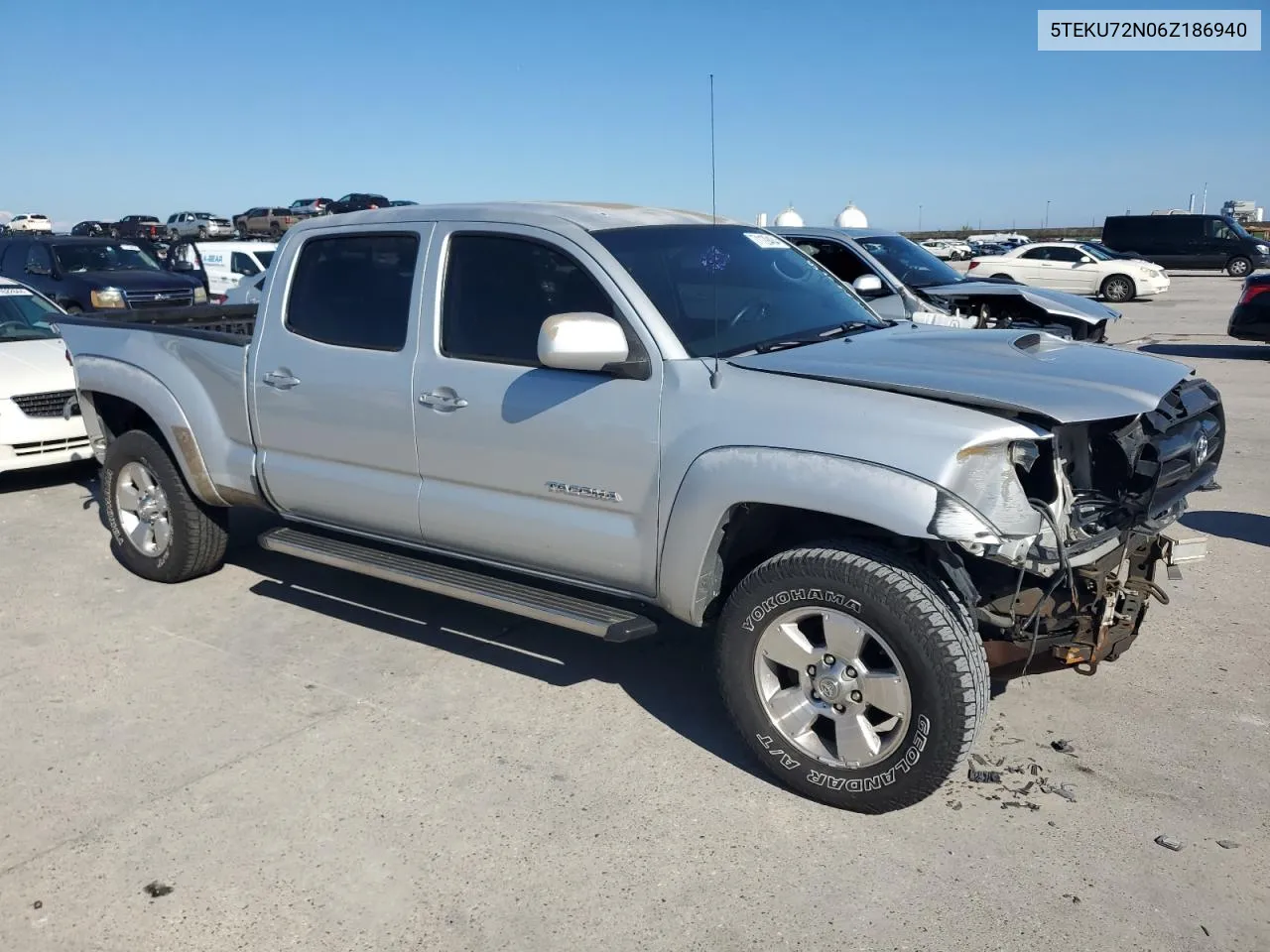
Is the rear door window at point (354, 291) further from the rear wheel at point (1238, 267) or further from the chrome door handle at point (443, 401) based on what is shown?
the rear wheel at point (1238, 267)

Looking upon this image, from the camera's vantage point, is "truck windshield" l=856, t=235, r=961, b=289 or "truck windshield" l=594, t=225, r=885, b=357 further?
"truck windshield" l=856, t=235, r=961, b=289

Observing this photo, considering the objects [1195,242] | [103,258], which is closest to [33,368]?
[103,258]

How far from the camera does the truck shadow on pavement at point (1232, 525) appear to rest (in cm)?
662

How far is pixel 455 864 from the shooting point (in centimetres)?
343

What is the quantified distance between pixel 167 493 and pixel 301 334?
1.38 m

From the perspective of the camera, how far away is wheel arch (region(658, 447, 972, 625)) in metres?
3.38

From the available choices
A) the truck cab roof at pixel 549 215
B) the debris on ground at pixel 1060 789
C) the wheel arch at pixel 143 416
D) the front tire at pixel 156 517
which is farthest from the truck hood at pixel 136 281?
the debris on ground at pixel 1060 789

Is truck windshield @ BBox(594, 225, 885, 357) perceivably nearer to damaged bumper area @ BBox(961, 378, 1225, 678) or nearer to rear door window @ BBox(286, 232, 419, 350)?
rear door window @ BBox(286, 232, 419, 350)

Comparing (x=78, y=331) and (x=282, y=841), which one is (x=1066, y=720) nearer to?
(x=282, y=841)

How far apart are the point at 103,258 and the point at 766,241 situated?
539 inches

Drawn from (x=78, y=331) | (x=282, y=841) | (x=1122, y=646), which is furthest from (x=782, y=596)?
(x=78, y=331)

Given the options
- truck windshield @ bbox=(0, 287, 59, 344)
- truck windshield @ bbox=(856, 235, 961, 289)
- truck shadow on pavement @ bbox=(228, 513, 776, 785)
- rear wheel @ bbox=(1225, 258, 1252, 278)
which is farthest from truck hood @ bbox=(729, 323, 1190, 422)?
rear wheel @ bbox=(1225, 258, 1252, 278)

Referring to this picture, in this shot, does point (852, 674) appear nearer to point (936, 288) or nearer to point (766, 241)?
point (766, 241)

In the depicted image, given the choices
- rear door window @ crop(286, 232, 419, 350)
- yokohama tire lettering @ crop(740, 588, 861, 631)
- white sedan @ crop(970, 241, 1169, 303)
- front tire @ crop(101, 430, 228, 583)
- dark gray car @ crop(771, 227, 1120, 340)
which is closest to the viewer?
yokohama tire lettering @ crop(740, 588, 861, 631)
